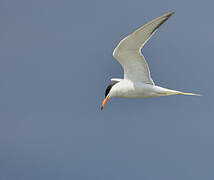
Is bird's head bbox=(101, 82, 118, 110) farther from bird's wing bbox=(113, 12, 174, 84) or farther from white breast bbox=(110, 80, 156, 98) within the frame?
bird's wing bbox=(113, 12, 174, 84)

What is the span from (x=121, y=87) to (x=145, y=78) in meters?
0.64

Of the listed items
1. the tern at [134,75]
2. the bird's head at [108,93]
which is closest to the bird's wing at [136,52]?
the tern at [134,75]

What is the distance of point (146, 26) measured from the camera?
11047mm

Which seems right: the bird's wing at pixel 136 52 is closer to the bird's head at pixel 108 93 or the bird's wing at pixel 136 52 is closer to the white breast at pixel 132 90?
the white breast at pixel 132 90

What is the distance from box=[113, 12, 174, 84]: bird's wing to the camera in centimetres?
1111

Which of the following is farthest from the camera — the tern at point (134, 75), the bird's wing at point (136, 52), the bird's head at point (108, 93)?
the bird's head at point (108, 93)

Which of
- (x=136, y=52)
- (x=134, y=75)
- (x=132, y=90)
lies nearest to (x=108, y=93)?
(x=132, y=90)

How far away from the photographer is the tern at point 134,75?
11.8 meters

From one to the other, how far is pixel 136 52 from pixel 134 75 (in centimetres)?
88

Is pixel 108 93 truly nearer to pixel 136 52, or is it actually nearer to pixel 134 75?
pixel 134 75

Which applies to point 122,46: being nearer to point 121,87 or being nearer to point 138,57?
point 138,57

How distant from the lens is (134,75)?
1280 cm

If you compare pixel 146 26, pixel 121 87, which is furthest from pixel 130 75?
pixel 146 26

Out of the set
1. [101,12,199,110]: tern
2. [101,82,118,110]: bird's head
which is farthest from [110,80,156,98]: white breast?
[101,82,118,110]: bird's head
